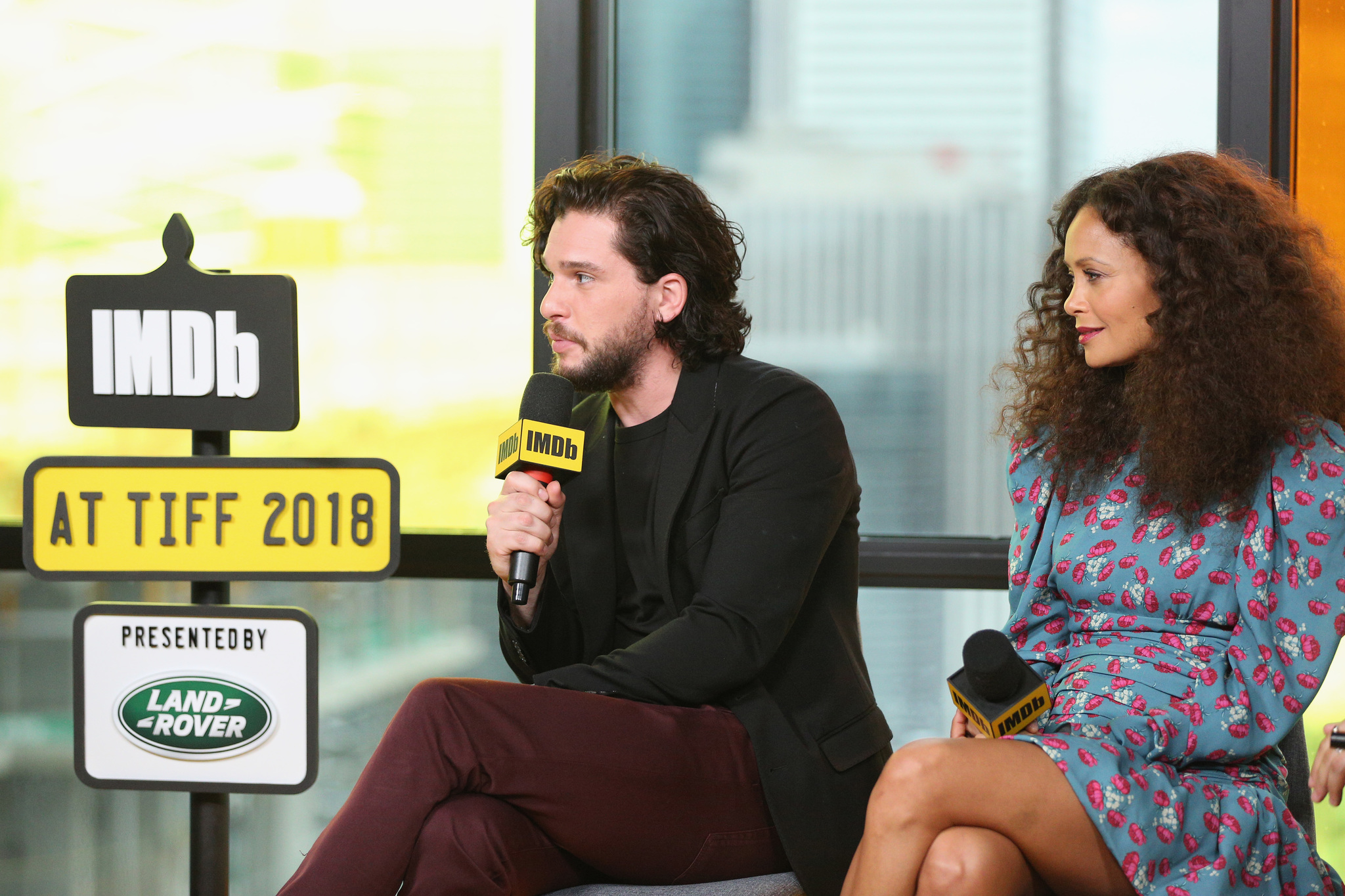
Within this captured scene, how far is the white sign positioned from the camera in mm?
1469

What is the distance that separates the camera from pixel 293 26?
8.71ft

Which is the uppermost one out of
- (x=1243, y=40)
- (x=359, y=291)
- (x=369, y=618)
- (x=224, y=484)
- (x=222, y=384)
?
(x=1243, y=40)

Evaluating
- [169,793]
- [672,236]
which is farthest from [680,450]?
[169,793]

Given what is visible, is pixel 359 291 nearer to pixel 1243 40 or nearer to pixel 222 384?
pixel 222 384

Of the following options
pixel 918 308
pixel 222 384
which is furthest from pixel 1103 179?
pixel 222 384

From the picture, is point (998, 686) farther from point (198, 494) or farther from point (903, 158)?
point (903, 158)

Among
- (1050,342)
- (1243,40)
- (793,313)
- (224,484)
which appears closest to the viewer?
(224,484)

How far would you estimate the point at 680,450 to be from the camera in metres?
1.90

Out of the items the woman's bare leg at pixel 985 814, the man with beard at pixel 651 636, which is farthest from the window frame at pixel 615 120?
the woman's bare leg at pixel 985 814

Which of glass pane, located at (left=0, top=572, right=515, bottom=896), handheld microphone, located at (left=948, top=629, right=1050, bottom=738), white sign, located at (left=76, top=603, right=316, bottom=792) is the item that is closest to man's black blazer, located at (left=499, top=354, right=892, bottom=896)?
handheld microphone, located at (left=948, top=629, right=1050, bottom=738)

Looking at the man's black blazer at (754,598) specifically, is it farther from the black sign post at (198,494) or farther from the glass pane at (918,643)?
the glass pane at (918,643)

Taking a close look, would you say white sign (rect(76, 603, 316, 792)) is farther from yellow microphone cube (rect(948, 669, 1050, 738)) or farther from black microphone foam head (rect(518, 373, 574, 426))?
yellow microphone cube (rect(948, 669, 1050, 738))

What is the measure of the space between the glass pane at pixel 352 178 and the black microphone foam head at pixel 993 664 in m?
1.42

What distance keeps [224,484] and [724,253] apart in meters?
1.03
